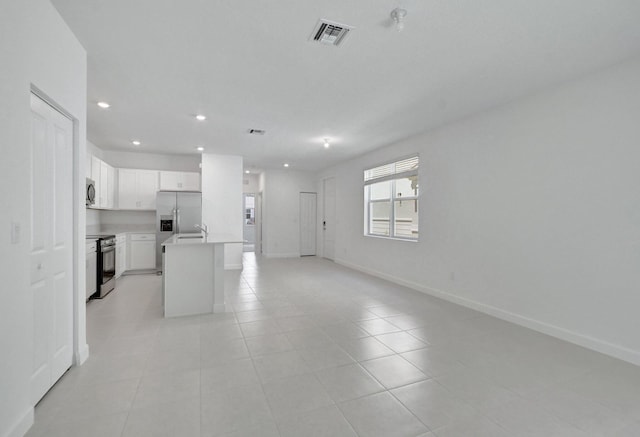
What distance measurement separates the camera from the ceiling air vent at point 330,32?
2.25m

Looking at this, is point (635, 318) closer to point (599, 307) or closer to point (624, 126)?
point (599, 307)

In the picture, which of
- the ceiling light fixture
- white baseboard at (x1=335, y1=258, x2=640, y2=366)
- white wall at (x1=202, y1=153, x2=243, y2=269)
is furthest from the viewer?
white wall at (x1=202, y1=153, x2=243, y2=269)

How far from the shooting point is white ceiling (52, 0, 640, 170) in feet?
6.89

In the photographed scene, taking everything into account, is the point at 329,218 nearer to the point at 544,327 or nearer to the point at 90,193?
the point at 90,193

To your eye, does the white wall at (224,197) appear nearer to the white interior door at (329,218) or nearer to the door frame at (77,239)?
the white interior door at (329,218)

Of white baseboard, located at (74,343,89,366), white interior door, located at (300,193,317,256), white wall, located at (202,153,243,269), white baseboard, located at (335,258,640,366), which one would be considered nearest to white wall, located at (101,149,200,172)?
white wall, located at (202,153,243,269)

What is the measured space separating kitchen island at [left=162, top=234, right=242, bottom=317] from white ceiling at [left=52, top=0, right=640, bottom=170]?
73.8 inches

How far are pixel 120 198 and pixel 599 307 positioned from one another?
319 inches

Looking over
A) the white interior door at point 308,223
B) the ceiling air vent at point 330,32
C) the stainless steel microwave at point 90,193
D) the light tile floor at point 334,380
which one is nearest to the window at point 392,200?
the light tile floor at point 334,380

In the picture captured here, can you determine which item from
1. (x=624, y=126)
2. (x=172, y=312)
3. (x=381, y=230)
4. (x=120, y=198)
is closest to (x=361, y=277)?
(x=381, y=230)

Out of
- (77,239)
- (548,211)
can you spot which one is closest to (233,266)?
(77,239)

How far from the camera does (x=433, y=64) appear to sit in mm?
2805

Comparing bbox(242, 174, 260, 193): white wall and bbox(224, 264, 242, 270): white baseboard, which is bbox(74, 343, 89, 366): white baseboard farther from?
bbox(242, 174, 260, 193): white wall

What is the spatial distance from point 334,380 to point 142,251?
5.82 meters
